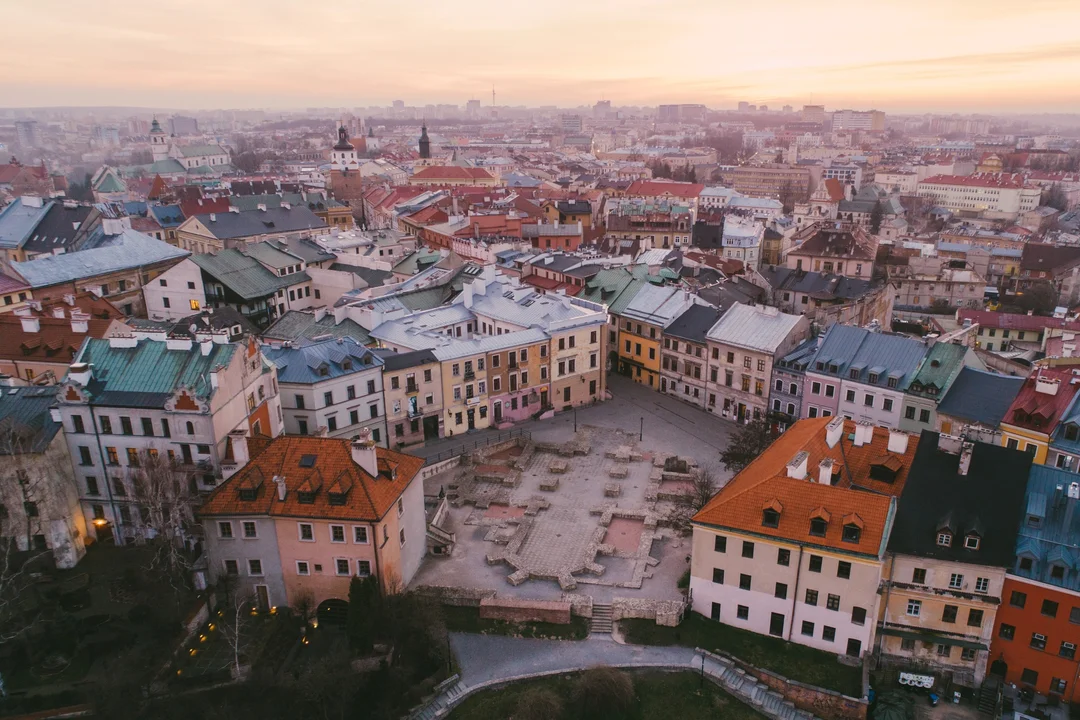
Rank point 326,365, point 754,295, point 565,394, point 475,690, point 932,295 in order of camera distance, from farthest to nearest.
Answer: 1. point 932,295
2. point 754,295
3. point 565,394
4. point 326,365
5. point 475,690

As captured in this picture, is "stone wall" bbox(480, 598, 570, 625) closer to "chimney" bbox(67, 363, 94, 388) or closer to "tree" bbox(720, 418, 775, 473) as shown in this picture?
"tree" bbox(720, 418, 775, 473)

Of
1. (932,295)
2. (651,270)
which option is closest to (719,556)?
(651,270)

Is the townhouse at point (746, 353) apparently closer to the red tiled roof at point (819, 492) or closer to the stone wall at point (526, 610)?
the red tiled roof at point (819, 492)

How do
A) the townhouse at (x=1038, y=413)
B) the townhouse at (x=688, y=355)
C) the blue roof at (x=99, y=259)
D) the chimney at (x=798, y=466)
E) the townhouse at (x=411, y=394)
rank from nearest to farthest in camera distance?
the chimney at (x=798, y=466) < the townhouse at (x=1038, y=413) < the townhouse at (x=411, y=394) < the townhouse at (x=688, y=355) < the blue roof at (x=99, y=259)

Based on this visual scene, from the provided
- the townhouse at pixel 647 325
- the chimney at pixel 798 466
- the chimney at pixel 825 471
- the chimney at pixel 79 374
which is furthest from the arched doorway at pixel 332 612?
the townhouse at pixel 647 325

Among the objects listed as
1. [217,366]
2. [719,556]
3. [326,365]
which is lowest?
[719,556]

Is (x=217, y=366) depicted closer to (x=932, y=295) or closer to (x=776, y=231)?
(x=932, y=295)

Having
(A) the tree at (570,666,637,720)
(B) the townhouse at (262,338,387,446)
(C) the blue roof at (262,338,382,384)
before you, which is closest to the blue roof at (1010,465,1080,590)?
(A) the tree at (570,666,637,720)
